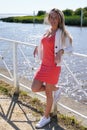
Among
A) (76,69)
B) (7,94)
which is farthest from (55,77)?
(76,69)

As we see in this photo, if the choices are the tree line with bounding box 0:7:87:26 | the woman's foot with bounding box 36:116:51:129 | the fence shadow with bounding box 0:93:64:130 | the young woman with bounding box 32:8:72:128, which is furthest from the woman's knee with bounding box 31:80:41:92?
the tree line with bounding box 0:7:87:26

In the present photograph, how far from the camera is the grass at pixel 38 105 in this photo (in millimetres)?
5244

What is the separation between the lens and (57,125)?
5.27 meters

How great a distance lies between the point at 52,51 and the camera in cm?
487

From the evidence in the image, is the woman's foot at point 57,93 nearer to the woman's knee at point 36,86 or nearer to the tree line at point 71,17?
the woman's knee at point 36,86

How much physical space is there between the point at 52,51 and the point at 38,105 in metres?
1.56

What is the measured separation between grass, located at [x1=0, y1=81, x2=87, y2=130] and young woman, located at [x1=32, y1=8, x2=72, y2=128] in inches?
16.7

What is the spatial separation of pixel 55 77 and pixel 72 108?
1210mm

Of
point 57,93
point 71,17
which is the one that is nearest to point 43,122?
point 57,93

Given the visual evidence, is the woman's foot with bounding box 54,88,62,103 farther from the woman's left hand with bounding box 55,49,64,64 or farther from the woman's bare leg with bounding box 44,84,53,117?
the woman's left hand with bounding box 55,49,64,64

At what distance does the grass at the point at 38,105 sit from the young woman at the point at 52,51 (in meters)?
0.42

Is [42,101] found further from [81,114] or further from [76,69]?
[76,69]

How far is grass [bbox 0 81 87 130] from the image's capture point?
5244 millimetres

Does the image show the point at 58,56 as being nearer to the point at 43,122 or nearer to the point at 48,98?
the point at 48,98
